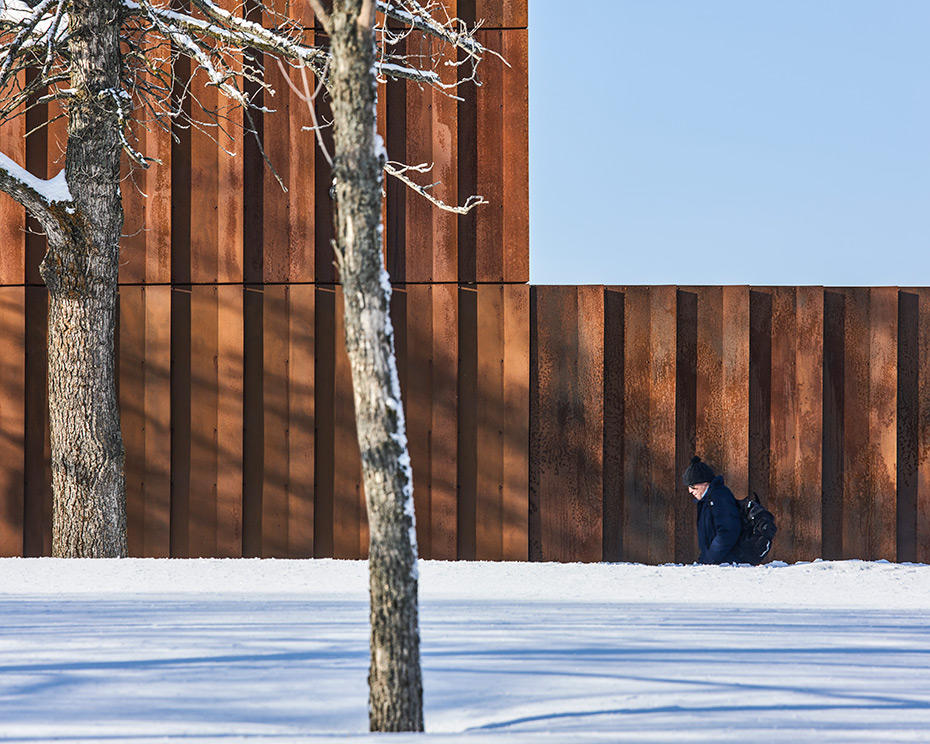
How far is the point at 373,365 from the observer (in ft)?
10.8

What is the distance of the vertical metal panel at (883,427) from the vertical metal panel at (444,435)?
383 cm

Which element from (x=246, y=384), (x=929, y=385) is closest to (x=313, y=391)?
(x=246, y=384)

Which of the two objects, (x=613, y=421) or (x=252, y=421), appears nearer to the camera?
(x=613, y=421)

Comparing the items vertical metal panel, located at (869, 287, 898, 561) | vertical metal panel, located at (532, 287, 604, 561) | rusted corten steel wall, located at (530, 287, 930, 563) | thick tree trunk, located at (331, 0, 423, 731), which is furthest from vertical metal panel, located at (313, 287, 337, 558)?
thick tree trunk, located at (331, 0, 423, 731)

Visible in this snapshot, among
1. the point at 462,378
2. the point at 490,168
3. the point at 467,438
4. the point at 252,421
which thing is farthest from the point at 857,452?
the point at 252,421

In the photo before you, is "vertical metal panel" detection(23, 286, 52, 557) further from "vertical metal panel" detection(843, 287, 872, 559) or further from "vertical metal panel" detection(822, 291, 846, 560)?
"vertical metal panel" detection(843, 287, 872, 559)

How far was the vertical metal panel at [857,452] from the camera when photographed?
845 centimetres

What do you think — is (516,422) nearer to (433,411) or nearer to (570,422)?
(570,422)

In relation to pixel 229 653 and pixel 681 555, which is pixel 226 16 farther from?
pixel 681 555

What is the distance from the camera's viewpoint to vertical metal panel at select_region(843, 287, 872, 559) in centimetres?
845

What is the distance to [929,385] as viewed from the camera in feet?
27.9

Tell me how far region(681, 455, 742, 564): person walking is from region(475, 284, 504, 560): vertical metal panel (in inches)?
80.1

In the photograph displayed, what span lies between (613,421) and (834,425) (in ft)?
6.64

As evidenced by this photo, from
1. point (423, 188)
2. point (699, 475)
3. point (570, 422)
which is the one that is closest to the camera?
point (699, 475)
